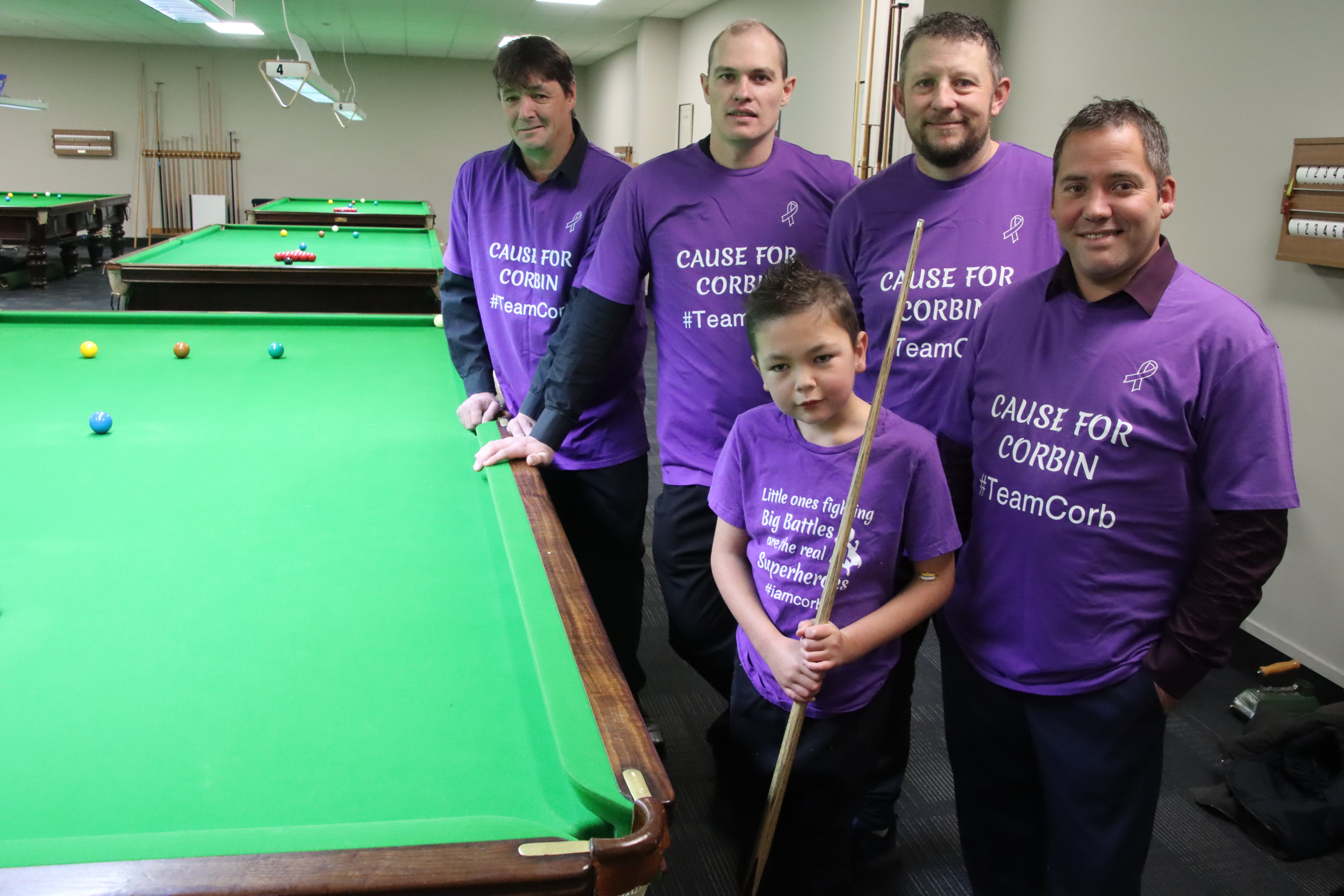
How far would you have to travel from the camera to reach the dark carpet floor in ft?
6.31

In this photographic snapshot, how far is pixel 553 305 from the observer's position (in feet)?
7.23

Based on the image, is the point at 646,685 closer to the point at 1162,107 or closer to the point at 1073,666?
the point at 1073,666

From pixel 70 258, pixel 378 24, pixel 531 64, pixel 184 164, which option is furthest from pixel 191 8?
pixel 184 164

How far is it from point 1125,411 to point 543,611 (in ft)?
2.56

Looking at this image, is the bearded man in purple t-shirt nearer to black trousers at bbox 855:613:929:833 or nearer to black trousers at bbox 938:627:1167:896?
black trousers at bbox 855:613:929:833

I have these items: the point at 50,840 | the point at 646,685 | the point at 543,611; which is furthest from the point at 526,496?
the point at 646,685

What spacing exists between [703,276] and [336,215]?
A: 22.4 ft

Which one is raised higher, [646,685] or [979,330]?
[979,330]

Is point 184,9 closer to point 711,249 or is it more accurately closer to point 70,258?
point 711,249

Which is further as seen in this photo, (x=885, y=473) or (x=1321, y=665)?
(x=1321, y=665)

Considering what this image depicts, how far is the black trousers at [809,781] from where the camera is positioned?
1467mm

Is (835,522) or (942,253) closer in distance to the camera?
(835,522)

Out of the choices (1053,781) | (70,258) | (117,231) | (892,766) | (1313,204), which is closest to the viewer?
(1053,781)

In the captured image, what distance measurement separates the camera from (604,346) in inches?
79.1
